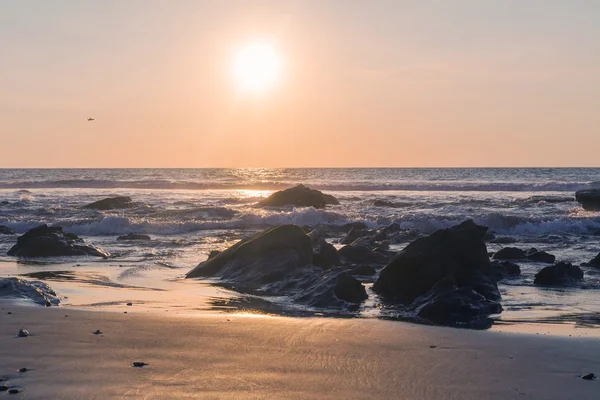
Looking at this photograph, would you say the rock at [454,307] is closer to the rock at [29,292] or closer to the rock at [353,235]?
the rock at [29,292]

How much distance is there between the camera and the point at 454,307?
8.90m

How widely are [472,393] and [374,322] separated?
292 centimetres

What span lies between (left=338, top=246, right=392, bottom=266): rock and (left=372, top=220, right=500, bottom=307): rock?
347cm

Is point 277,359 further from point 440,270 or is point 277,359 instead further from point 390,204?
point 390,204

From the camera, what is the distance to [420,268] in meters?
10.5

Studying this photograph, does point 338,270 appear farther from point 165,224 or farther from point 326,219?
point 326,219

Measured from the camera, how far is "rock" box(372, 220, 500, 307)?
10.3 metres

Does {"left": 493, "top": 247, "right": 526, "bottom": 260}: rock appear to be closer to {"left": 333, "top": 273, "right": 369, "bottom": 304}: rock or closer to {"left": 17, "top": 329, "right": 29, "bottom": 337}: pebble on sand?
{"left": 333, "top": 273, "right": 369, "bottom": 304}: rock

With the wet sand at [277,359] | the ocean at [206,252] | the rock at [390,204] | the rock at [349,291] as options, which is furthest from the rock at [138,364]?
the rock at [390,204]

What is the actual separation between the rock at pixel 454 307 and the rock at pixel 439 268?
1.78ft

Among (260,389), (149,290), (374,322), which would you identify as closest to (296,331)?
(374,322)

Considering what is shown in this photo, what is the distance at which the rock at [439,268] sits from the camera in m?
10.3

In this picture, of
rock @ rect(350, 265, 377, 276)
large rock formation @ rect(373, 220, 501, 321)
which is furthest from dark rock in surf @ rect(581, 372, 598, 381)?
rock @ rect(350, 265, 377, 276)

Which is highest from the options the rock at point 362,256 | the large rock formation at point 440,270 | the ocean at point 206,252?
the large rock formation at point 440,270
